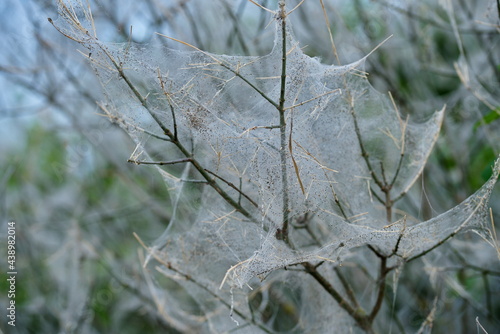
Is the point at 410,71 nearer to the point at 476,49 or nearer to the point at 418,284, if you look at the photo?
the point at 476,49

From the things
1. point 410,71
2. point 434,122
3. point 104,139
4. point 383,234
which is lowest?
point 383,234

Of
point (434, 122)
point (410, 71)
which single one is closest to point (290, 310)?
point (434, 122)

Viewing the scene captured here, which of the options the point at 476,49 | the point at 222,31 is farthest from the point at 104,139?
the point at 476,49

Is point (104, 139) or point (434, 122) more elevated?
point (104, 139)

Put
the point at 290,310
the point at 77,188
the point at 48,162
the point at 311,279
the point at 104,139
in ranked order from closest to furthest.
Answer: the point at 311,279 < the point at 290,310 < the point at 104,139 < the point at 77,188 < the point at 48,162

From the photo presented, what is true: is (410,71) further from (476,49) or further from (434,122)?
(434,122)

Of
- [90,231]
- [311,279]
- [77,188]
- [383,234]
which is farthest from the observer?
[77,188]

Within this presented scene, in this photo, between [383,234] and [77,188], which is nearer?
[383,234]
